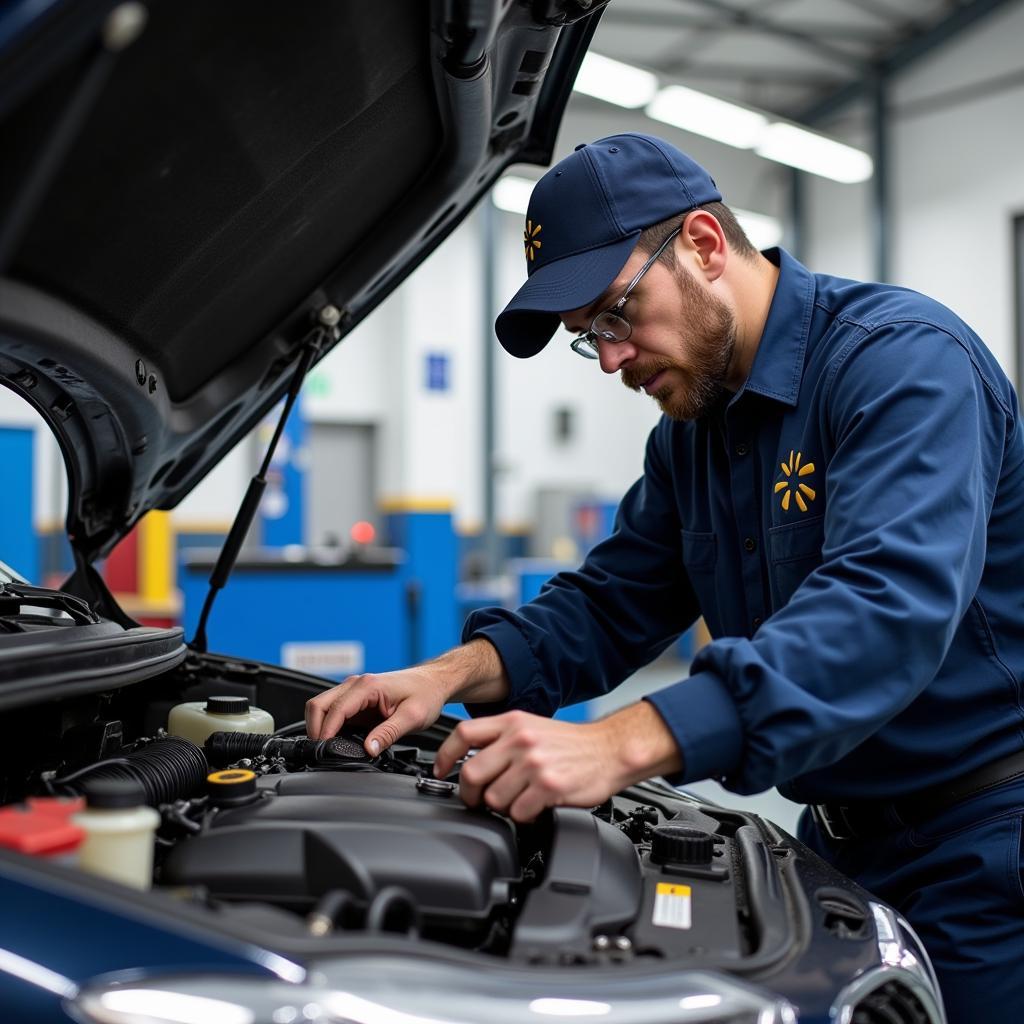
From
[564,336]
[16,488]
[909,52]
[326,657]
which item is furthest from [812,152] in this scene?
[16,488]

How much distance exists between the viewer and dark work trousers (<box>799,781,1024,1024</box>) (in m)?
1.14

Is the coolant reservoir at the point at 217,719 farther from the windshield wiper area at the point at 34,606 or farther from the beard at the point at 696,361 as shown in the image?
the beard at the point at 696,361

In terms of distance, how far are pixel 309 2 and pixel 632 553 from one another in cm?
93

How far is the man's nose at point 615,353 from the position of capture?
133cm

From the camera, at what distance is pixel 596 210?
4.14ft

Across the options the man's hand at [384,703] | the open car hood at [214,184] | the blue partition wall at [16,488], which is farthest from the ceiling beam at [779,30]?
the man's hand at [384,703]

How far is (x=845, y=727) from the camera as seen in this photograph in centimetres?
92

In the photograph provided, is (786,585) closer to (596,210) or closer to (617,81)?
(596,210)

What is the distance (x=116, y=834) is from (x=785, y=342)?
97 cm

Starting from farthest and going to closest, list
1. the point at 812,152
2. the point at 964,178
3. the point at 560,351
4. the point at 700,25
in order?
the point at 560,351 < the point at 964,178 < the point at 700,25 < the point at 812,152

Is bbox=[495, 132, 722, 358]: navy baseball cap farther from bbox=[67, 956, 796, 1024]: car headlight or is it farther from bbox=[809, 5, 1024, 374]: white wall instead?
bbox=[809, 5, 1024, 374]: white wall

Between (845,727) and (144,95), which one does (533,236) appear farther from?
(845,727)

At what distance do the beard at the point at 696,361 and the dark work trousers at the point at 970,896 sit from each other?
0.58 metres

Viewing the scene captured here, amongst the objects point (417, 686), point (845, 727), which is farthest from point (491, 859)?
point (417, 686)
